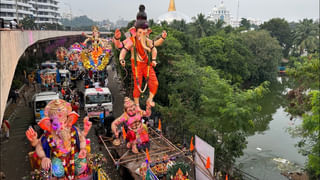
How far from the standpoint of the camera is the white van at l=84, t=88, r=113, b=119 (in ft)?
50.5

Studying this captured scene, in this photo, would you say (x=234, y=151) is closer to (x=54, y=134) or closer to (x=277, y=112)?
(x=54, y=134)

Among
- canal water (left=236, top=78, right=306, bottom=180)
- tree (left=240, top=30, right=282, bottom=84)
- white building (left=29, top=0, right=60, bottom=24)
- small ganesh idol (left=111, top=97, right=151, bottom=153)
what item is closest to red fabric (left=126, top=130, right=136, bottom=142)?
small ganesh idol (left=111, top=97, right=151, bottom=153)

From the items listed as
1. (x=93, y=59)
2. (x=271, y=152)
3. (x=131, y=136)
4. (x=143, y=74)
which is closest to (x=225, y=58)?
Result: (x=271, y=152)

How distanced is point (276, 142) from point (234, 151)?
8.47 meters

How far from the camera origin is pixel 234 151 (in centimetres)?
1140

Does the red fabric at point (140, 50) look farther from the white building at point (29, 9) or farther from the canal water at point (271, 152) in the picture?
the white building at point (29, 9)

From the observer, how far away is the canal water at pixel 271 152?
1434 centimetres

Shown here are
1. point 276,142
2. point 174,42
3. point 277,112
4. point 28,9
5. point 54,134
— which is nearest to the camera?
point 54,134

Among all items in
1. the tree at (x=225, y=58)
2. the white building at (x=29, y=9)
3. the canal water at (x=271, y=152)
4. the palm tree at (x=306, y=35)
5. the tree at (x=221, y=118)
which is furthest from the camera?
the white building at (x=29, y=9)

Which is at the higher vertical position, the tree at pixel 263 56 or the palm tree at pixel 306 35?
the palm tree at pixel 306 35

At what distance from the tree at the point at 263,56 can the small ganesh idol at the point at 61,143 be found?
28.9 m

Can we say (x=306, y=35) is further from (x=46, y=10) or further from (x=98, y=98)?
(x=46, y=10)

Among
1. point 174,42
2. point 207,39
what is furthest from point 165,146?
point 207,39

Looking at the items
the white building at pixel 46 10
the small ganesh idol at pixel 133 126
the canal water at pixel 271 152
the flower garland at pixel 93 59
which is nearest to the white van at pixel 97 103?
the flower garland at pixel 93 59
